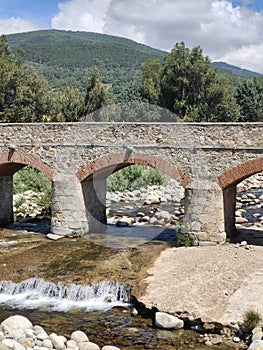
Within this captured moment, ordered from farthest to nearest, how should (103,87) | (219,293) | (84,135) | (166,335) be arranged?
(103,87) < (84,135) < (219,293) < (166,335)

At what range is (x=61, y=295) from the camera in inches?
504

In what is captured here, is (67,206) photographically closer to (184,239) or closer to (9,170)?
(9,170)

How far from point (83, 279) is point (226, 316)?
15.5ft

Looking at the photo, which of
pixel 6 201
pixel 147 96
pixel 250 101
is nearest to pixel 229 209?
pixel 6 201

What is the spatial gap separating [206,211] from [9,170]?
31.4 ft

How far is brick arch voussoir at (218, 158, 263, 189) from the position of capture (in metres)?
15.1

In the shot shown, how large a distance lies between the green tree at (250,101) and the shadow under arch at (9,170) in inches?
1329

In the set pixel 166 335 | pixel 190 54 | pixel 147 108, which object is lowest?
pixel 166 335

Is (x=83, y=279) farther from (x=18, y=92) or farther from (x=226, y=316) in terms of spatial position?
(x=18, y=92)

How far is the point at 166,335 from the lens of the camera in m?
10.2

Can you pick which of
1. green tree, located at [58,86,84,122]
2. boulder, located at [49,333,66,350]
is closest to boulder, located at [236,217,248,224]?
boulder, located at [49,333,66,350]

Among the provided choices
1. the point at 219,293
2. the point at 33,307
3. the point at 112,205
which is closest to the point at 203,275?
the point at 219,293

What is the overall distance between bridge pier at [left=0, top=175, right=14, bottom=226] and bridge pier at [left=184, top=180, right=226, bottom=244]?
9.39 m

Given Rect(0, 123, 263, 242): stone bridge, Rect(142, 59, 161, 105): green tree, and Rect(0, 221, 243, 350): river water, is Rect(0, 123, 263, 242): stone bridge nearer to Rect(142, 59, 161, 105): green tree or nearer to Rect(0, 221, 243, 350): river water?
Rect(0, 221, 243, 350): river water
